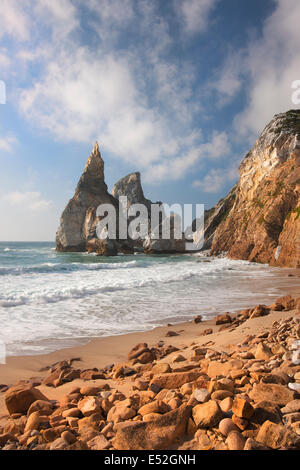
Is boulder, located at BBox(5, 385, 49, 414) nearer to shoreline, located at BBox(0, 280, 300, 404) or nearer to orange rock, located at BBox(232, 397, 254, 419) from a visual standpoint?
shoreline, located at BBox(0, 280, 300, 404)

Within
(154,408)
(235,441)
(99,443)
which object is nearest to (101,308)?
(154,408)

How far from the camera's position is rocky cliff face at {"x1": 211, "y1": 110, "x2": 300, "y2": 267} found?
24047 mm

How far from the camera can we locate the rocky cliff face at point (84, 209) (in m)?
61.8

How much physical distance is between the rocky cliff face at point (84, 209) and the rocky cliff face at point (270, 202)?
106 feet

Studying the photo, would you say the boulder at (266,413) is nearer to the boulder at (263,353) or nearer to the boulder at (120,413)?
the boulder at (120,413)

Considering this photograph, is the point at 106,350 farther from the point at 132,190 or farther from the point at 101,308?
the point at 132,190

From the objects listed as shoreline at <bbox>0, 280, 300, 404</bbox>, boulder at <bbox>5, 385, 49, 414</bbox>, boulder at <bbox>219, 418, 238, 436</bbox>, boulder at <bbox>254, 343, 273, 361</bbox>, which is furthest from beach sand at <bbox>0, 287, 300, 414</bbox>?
boulder at <bbox>219, 418, 238, 436</bbox>

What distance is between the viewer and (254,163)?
3862cm

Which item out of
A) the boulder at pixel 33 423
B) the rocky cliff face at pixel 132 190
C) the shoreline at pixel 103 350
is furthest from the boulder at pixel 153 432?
the rocky cliff face at pixel 132 190

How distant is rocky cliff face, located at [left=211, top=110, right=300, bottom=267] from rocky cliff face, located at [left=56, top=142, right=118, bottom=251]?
106 feet

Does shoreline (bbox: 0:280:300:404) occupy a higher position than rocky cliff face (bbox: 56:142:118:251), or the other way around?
rocky cliff face (bbox: 56:142:118:251)
